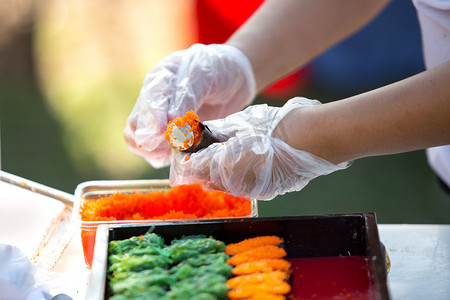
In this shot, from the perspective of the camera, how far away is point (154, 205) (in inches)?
54.5

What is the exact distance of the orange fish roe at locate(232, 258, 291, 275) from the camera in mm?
986

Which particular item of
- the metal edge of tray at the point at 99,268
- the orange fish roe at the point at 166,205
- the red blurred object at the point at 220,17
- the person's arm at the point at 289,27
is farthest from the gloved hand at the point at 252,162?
the red blurred object at the point at 220,17

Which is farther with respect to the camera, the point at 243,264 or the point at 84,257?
the point at 84,257

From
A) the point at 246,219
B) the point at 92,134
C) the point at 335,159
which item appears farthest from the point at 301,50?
the point at 92,134

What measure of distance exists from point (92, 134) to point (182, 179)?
2.74 metres

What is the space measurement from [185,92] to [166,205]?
1.00 ft

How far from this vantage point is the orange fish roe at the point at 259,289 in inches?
36.4

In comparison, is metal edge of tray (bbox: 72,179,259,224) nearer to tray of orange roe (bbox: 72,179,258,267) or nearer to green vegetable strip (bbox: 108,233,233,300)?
tray of orange roe (bbox: 72,179,258,267)

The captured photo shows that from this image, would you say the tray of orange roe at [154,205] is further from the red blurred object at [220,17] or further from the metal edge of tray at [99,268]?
the red blurred object at [220,17]

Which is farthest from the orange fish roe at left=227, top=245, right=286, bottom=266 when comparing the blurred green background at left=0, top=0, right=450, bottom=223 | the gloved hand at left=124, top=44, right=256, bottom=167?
the blurred green background at left=0, top=0, right=450, bottom=223

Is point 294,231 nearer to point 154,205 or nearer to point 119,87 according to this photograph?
point 154,205

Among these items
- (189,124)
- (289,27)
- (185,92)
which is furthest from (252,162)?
(289,27)

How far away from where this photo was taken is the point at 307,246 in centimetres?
106

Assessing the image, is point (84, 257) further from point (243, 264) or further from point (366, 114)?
point (366, 114)
